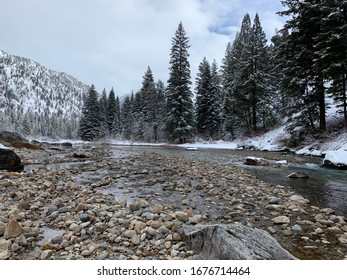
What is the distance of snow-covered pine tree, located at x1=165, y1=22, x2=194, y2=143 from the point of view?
3134 cm

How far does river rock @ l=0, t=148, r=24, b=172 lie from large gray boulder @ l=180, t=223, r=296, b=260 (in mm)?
9051

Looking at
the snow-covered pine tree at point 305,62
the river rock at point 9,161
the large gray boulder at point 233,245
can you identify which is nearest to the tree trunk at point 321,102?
the snow-covered pine tree at point 305,62

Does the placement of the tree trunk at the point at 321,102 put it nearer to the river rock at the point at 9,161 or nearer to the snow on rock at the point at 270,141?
the snow on rock at the point at 270,141

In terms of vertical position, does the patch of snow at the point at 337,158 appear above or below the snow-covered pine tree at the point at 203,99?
below

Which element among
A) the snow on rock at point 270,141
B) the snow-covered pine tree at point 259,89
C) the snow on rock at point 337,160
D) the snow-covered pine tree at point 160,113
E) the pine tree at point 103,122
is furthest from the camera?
the pine tree at point 103,122

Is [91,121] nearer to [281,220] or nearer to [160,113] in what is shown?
[160,113]

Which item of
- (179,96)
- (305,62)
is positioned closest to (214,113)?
(179,96)

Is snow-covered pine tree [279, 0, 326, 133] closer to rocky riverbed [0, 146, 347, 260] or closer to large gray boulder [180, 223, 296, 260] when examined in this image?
rocky riverbed [0, 146, 347, 260]

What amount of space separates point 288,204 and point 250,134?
79.9 feet

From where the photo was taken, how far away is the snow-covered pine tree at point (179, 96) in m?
31.3

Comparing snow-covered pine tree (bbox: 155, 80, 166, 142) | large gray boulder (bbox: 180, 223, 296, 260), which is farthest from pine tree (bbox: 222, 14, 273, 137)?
large gray boulder (bbox: 180, 223, 296, 260)

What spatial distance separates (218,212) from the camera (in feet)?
15.2

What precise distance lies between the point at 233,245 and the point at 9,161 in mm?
10305

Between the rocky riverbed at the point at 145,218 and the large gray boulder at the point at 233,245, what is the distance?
0.55 ft
